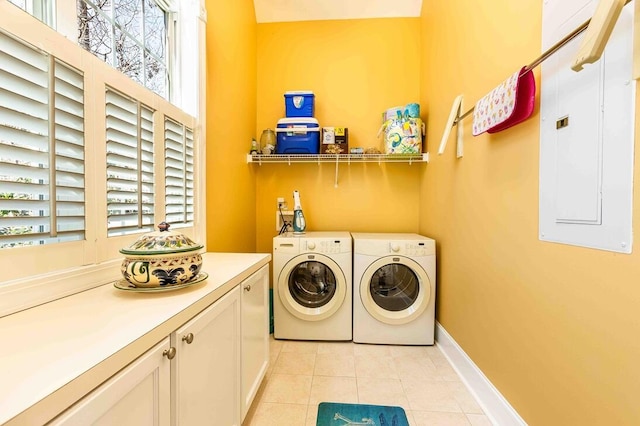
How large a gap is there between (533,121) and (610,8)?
0.56 metres

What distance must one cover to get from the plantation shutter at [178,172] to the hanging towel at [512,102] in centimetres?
159

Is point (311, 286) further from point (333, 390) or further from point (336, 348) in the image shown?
point (333, 390)

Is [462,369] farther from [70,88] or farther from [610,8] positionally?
[70,88]

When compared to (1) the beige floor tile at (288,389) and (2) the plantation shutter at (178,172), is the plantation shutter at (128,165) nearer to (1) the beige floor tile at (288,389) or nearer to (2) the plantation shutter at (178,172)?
(2) the plantation shutter at (178,172)

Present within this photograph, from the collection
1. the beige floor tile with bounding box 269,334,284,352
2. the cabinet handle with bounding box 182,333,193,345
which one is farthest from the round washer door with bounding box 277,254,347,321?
the cabinet handle with bounding box 182,333,193,345

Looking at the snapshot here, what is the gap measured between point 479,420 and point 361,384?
2.11 ft

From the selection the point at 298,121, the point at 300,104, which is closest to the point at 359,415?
the point at 298,121

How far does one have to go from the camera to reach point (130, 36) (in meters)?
1.37

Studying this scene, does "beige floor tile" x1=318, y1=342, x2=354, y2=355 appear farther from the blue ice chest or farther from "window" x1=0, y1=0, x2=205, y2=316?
the blue ice chest

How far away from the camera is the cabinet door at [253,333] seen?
133cm

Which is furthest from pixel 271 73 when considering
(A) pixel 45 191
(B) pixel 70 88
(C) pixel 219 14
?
(A) pixel 45 191

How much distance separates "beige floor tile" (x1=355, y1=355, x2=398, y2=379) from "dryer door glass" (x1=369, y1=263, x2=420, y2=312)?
40 cm

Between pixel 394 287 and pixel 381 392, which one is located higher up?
pixel 394 287

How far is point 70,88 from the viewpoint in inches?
36.8
